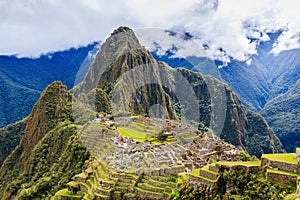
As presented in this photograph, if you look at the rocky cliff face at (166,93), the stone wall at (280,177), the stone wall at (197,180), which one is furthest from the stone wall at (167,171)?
the rocky cliff face at (166,93)

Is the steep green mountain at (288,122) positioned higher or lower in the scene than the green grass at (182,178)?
higher

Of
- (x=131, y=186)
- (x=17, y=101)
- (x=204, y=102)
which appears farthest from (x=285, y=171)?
(x=17, y=101)

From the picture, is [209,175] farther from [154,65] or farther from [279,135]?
[279,135]

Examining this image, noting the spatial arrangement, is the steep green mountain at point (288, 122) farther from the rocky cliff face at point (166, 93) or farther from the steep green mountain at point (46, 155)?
the steep green mountain at point (46, 155)

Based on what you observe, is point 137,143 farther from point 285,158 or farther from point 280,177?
point 280,177

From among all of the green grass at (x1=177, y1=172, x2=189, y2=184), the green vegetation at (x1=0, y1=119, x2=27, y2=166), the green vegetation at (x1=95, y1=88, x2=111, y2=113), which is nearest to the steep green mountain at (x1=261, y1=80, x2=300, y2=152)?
the green vegetation at (x1=95, y1=88, x2=111, y2=113)

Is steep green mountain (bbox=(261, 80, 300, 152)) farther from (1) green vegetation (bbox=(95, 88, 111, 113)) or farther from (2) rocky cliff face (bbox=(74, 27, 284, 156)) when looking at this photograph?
(1) green vegetation (bbox=(95, 88, 111, 113))
